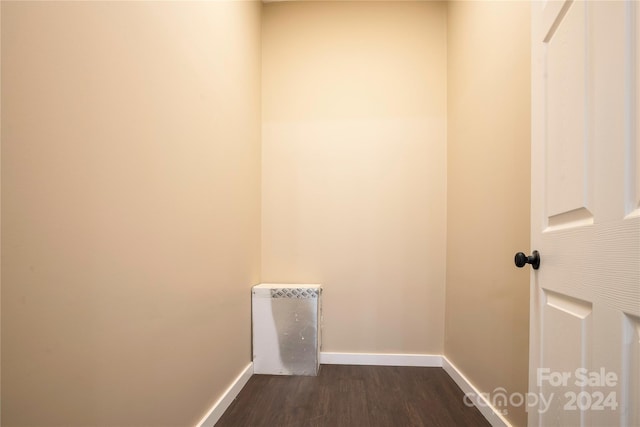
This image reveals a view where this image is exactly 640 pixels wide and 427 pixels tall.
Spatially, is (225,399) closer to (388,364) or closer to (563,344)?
(388,364)

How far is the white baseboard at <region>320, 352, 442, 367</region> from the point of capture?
278cm

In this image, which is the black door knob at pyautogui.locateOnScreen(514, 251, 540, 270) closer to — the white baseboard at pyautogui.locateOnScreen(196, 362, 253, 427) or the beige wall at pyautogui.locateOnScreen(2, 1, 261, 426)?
the beige wall at pyautogui.locateOnScreen(2, 1, 261, 426)

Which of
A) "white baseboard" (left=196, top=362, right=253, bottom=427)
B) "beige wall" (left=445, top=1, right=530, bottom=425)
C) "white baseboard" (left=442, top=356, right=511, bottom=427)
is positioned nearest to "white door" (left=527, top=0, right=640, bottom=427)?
"beige wall" (left=445, top=1, right=530, bottom=425)

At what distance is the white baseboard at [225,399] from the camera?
1819 millimetres

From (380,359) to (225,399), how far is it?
4.18ft

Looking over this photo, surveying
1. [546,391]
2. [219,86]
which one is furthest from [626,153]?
[219,86]

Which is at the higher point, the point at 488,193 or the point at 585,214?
the point at 488,193

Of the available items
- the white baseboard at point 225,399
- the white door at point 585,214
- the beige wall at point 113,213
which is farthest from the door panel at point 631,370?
the white baseboard at point 225,399

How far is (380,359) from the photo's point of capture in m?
2.80

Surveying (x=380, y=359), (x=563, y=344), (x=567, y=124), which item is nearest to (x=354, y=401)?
(x=380, y=359)

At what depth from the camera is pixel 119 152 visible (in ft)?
3.83

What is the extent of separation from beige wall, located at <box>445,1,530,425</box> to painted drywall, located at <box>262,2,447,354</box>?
17 centimetres

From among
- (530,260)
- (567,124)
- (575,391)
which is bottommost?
(575,391)

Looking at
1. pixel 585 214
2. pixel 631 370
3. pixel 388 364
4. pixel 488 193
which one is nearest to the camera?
pixel 631 370
